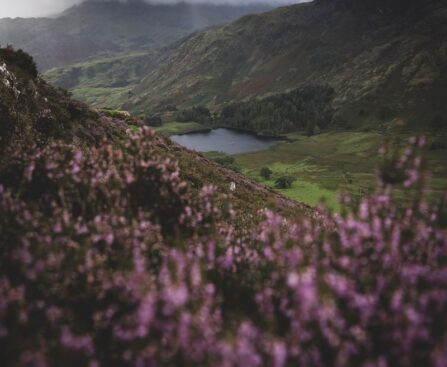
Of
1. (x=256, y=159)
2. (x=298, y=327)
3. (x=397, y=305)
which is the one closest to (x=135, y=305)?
(x=298, y=327)

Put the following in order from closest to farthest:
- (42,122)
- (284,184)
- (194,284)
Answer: (194,284) → (42,122) → (284,184)

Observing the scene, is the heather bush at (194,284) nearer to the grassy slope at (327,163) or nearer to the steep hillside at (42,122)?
the steep hillside at (42,122)

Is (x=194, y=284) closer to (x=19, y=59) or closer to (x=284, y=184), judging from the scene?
(x=19, y=59)

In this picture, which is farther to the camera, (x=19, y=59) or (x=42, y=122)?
(x=19, y=59)

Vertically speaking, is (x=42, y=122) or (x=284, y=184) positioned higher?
(x=42, y=122)

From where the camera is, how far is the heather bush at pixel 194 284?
374 centimetres

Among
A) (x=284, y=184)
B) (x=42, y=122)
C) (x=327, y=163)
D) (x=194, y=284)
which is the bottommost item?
(x=327, y=163)

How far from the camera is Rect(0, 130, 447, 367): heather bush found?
3.74m

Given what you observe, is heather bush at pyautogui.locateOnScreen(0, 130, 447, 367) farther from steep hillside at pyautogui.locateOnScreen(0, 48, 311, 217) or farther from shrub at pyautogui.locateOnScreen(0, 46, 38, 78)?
shrub at pyautogui.locateOnScreen(0, 46, 38, 78)

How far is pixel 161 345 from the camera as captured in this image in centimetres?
380

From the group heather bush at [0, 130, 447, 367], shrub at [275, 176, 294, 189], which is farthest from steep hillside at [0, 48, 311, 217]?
shrub at [275, 176, 294, 189]

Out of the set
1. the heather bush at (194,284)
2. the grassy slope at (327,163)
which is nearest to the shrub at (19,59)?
the heather bush at (194,284)

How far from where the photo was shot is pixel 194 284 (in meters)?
4.47

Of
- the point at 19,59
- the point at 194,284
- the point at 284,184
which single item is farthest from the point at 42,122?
the point at 284,184
